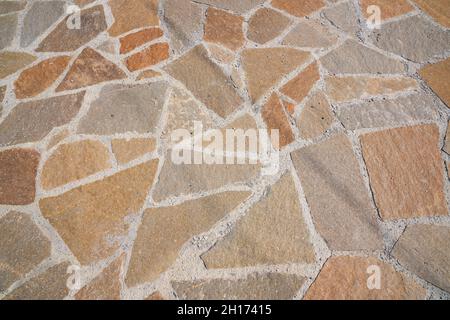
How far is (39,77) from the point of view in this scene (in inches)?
99.1

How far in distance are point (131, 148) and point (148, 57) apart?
76 cm

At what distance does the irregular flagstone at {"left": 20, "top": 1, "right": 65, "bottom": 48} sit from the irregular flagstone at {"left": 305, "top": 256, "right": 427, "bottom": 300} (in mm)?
2668

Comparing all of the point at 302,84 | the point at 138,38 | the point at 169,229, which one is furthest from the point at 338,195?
the point at 138,38

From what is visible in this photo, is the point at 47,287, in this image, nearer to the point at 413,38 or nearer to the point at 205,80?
the point at 205,80

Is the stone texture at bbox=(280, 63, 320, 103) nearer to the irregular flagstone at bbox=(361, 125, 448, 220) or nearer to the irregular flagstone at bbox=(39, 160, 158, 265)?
the irregular flagstone at bbox=(361, 125, 448, 220)

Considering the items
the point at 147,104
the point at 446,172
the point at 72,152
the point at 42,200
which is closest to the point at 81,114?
the point at 72,152

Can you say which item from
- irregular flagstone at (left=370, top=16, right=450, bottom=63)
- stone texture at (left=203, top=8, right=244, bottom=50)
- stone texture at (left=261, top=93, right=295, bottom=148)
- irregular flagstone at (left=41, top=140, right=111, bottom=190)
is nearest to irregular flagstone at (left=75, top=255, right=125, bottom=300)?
irregular flagstone at (left=41, top=140, right=111, bottom=190)

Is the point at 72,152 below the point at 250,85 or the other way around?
below

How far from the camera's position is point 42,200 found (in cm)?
198

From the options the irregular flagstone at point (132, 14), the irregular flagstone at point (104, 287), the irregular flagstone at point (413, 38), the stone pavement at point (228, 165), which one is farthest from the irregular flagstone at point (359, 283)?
the irregular flagstone at point (132, 14)

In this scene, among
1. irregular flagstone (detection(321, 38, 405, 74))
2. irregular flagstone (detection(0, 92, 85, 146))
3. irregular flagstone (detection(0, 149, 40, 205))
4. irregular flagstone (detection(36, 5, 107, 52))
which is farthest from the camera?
irregular flagstone (detection(36, 5, 107, 52))

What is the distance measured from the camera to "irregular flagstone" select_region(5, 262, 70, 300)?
1704 mm

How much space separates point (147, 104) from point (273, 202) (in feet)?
3.30
